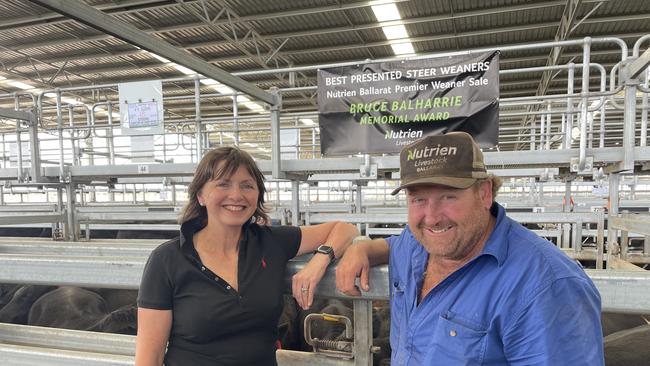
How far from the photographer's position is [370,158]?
4.63 m

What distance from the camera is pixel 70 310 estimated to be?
348cm

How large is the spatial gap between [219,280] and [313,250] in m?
0.43

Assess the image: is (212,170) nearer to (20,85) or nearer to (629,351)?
(629,351)

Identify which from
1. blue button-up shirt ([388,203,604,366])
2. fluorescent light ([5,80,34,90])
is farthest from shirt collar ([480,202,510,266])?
fluorescent light ([5,80,34,90])

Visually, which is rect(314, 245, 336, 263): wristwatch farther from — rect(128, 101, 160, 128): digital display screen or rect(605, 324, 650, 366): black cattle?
rect(128, 101, 160, 128): digital display screen

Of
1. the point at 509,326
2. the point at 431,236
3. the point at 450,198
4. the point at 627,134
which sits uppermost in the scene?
the point at 627,134

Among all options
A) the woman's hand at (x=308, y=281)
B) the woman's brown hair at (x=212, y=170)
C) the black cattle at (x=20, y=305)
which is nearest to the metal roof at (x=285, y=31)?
the black cattle at (x=20, y=305)

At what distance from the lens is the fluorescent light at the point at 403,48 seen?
10.9m

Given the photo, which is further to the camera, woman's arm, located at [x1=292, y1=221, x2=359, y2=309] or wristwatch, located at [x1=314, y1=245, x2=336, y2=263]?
wristwatch, located at [x1=314, y1=245, x2=336, y2=263]

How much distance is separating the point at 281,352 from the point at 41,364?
1013 millimetres

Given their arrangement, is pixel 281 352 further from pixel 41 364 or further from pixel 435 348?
pixel 41 364

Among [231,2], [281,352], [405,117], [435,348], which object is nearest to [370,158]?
[405,117]

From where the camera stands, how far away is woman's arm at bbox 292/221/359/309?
1307 millimetres

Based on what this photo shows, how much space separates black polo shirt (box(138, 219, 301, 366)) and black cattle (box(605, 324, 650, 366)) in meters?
1.70
